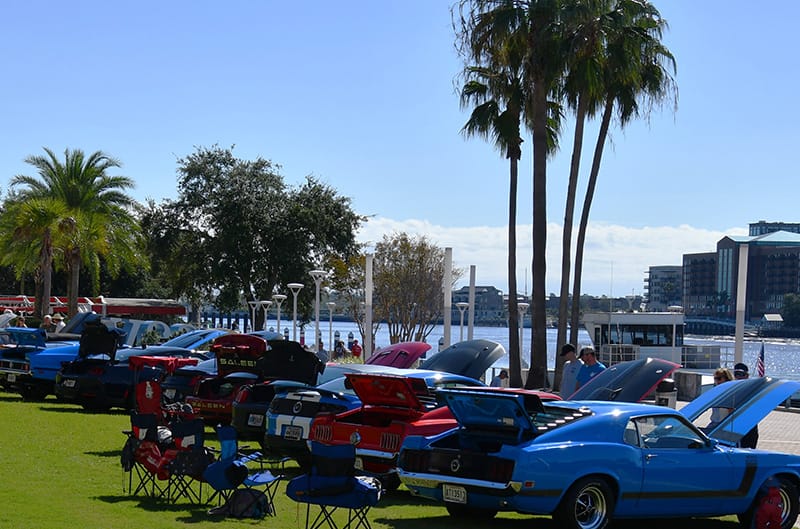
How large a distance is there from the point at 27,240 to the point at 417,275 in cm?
1925

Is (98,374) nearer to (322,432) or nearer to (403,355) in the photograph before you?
(403,355)

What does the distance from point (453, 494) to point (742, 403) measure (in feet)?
12.2

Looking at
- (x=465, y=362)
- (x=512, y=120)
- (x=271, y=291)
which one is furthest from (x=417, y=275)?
(x=465, y=362)

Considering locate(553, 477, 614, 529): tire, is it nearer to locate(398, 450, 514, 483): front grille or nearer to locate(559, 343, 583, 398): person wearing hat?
locate(398, 450, 514, 483): front grille

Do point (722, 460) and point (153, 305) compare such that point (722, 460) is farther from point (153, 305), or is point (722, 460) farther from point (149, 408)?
point (153, 305)

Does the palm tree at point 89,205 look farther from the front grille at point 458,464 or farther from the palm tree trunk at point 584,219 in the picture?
the front grille at point 458,464

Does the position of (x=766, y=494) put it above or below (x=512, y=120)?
below

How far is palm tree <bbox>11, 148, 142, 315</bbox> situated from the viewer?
42.3 m

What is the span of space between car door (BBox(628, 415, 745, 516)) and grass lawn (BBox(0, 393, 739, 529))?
0.67 metres

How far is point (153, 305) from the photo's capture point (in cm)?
6197

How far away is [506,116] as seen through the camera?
95.7 ft

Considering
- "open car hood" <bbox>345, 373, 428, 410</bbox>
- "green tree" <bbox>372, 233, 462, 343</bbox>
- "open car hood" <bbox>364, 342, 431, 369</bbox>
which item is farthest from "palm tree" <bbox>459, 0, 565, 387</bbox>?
"green tree" <bbox>372, 233, 462, 343</bbox>

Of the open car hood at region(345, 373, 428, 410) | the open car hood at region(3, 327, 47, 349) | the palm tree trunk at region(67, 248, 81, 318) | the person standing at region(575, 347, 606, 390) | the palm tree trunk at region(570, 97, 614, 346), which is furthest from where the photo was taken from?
the palm tree trunk at region(67, 248, 81, 318)

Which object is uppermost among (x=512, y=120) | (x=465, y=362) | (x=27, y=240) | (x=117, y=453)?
(x=512, y=120)
